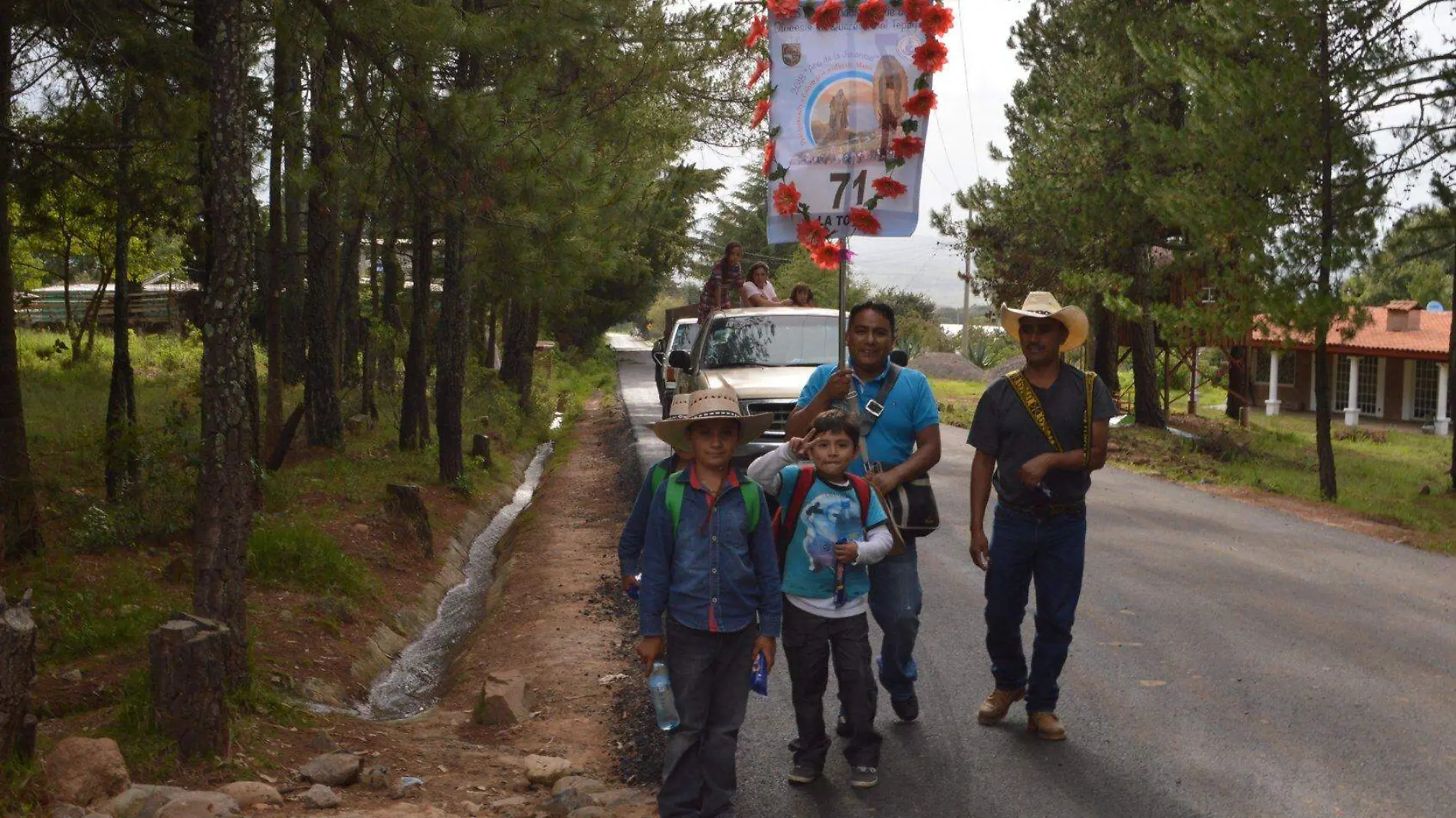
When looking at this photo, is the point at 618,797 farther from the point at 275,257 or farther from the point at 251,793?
the point at 275,257

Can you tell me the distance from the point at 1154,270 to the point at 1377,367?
1905cm

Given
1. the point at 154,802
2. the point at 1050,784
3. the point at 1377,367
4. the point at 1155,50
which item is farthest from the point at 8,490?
the point at 1377,367

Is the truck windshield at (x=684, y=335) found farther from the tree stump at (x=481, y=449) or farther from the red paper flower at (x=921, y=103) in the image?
the red paper flower at (x=921, y=103)

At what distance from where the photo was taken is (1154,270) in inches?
1105

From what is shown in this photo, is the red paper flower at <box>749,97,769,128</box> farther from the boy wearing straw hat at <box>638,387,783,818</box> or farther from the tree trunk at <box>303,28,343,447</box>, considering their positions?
the tree trunk at <box>303,28,343,447</box>

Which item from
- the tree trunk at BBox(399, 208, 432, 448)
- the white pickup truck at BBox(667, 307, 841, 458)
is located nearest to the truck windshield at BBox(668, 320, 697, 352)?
the tree trunk at BBox(399, 208, 432, 448)

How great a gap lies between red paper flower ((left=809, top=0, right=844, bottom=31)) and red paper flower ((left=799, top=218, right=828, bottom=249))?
3.52 ft

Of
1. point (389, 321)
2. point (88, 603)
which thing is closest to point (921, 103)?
point (88, 603)

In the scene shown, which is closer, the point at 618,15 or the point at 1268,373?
the point at 618,15

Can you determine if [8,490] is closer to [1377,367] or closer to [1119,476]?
[1119,476]

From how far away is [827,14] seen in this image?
7.20 metres

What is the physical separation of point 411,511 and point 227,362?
694 centimetres

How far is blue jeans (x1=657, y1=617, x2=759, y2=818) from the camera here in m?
5.11

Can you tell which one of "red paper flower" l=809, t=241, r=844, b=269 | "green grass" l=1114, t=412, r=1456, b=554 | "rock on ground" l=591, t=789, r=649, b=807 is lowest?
"green grass" l=1114, t=412, r=1456, b=554
